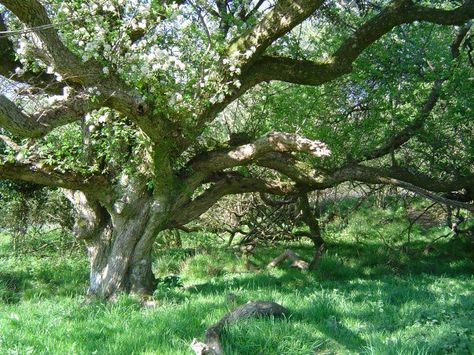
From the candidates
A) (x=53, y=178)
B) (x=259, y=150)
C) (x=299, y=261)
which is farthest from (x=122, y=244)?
(x=299, y=261)

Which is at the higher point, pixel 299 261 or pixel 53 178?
pixel 53 178

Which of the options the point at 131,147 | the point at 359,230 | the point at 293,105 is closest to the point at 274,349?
the point at 131,147

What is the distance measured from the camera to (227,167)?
28.4ft

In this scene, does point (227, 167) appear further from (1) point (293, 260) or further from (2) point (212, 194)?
(1) point (293, 260)

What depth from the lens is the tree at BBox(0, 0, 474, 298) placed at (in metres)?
6.61

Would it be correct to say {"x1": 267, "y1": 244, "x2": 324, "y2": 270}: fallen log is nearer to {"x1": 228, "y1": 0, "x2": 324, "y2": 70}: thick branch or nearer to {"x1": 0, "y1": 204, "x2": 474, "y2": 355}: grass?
{"x1": 0, "y1": 204, "x2": 474, "y2": 355}: grass

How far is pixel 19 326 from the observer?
5.51 metres

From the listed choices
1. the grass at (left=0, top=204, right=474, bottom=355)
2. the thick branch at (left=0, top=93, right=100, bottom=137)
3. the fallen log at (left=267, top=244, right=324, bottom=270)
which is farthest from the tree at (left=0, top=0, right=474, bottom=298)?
the fallen log at (left=267, top=244, right=324, bottom=270)

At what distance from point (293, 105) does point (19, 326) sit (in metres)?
6.49

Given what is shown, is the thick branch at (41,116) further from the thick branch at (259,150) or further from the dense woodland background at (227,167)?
the thick branch at (259,150)

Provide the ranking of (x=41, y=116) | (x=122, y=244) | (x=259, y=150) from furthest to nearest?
(x=122, y=244), (x=259, y=150), (x=41, y=116)

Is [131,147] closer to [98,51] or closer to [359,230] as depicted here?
[98,51]

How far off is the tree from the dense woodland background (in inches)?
1.5

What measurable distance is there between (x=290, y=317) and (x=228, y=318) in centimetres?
82
